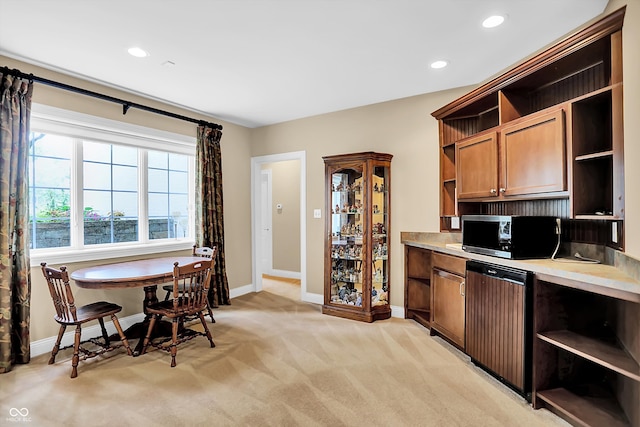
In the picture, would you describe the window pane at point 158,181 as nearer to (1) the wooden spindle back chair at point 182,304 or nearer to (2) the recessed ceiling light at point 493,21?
(1) the wooden spindle back chair at point 182,304

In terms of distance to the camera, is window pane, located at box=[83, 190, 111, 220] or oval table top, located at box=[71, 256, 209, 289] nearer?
oval table top, located at box=[71, 256, 209, 289]

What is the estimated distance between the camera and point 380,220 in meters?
3.96

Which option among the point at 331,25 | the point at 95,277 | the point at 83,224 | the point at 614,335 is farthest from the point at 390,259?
the point at 83,224

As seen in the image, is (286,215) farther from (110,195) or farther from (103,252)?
(103,252)

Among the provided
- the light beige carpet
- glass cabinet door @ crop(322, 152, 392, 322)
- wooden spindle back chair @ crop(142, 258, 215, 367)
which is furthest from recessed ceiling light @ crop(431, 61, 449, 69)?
wooden spindle back chair @ crop(142, 258, 215, 367)

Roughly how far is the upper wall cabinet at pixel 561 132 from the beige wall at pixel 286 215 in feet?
11.8

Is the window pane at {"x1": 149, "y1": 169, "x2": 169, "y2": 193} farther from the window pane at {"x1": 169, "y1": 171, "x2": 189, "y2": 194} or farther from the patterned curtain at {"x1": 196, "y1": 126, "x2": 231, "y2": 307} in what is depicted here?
the patterned curtain at {"x1": 196, "y1": 126, "x2": 231, "y2": 307}

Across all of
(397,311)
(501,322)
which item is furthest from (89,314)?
(501,322)

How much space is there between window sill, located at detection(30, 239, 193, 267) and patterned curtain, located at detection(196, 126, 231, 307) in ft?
1.04

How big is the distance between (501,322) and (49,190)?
4146 millimetres

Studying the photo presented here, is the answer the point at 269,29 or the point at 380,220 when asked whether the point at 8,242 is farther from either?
the point at 380,220

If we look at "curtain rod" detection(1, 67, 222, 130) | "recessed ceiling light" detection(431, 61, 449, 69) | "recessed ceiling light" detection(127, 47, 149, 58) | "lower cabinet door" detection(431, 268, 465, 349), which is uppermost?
"recessed ceiling light" detection(431, 61, 449, 69)

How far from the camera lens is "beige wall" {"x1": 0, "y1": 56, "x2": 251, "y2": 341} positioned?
9.82 ft

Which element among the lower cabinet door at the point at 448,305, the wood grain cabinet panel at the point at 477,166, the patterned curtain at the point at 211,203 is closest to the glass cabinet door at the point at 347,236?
the lower cabinet door at the point at 448,305
